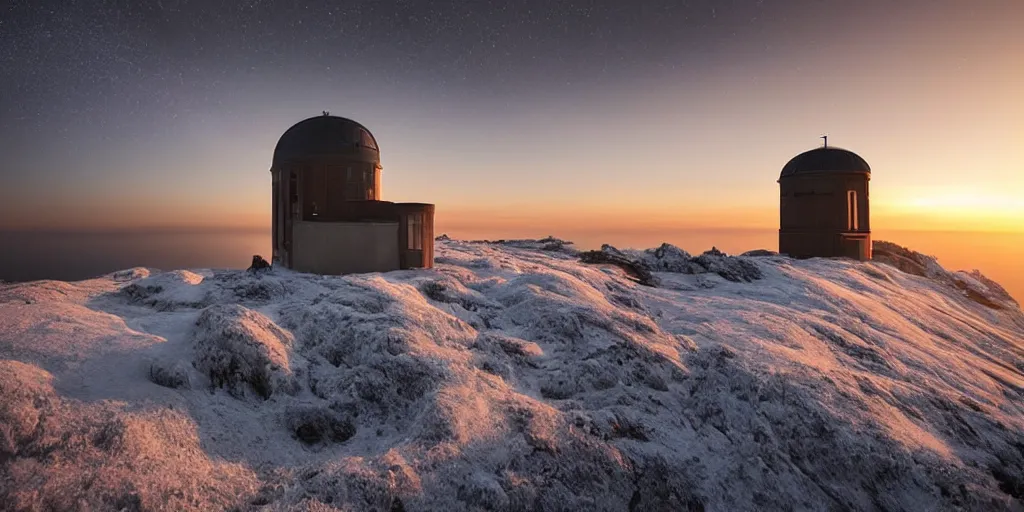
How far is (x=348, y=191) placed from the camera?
21.5 metres

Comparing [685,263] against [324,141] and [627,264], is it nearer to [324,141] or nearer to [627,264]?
[627,264]

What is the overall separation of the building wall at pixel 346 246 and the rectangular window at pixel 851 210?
98.3 ft

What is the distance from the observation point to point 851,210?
33.5m

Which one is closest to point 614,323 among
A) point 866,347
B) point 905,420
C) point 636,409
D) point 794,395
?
point 636,409

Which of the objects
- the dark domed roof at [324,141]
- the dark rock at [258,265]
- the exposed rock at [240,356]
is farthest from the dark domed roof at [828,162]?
the exposed rock at [240,356]

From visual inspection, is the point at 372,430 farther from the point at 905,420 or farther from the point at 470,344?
the point at 905,420

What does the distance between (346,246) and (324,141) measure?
5277mm

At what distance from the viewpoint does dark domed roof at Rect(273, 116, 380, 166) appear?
21250 millimetres

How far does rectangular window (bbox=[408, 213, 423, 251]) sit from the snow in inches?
156

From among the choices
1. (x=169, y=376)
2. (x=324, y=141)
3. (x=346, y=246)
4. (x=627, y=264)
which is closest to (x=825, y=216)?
(x=627, y=264)

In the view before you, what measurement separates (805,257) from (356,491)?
113 feet

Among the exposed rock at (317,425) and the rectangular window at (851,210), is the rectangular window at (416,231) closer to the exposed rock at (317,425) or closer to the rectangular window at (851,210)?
the exposed rock at (317,425)

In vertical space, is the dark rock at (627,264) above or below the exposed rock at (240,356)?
above

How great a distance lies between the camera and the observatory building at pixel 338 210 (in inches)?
748
